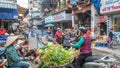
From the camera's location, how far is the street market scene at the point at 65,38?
764cm

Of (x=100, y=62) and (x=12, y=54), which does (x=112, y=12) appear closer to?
(x=100, y=62)

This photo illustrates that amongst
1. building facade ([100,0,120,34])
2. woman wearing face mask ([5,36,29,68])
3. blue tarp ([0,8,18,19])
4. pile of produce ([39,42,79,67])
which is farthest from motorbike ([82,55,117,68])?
blue tarp ([0,8,18,19])

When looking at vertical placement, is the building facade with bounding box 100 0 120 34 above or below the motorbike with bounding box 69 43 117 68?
above

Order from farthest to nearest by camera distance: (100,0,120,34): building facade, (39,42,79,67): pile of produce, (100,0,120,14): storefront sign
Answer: (100,0,120,34): building facade, (100,0,120,14): storefront sign, (39,42,79,67): pile of produce

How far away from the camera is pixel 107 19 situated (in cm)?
2964

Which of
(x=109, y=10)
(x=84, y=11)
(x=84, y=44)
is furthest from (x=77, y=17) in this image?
(x=84, y=44)

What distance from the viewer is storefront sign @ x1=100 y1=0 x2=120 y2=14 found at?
83.6ft

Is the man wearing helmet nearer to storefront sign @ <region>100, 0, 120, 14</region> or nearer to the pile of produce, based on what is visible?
the pile of produce

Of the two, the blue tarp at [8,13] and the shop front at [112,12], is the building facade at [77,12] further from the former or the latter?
the blue tarp at [8,13]

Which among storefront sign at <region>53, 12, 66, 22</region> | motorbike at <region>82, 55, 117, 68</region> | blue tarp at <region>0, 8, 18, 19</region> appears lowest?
motorbike at <region>82, 55, 117, 68</region>

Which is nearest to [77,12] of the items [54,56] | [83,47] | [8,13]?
[8,13]

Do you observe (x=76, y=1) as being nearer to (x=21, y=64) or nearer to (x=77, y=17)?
(x=77, y=17)

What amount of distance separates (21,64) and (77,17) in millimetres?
33142

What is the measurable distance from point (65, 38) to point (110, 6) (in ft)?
35.4
